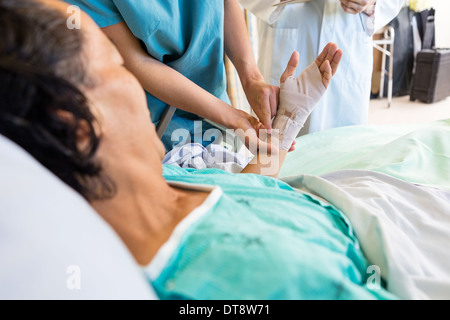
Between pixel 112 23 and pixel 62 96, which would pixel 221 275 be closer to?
pixel 62 96

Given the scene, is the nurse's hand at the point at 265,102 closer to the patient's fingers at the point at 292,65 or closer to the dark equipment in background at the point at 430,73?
the patient's fingers at the point at 292,65

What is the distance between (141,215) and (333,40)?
138 cm

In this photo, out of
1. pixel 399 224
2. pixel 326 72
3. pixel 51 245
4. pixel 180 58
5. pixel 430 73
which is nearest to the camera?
pixel 51 245

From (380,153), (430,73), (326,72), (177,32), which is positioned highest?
(177,32)

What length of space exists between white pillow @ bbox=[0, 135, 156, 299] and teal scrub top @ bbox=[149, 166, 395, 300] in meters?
0.09

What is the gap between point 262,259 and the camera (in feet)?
1.74

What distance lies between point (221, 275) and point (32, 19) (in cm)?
43

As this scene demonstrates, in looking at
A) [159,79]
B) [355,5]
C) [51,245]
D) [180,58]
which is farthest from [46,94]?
[355,5]

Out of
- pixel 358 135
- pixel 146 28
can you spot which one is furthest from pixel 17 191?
pixel 358 135

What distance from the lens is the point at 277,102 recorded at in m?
1.18

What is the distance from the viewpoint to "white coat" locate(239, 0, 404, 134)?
1651 millimetres

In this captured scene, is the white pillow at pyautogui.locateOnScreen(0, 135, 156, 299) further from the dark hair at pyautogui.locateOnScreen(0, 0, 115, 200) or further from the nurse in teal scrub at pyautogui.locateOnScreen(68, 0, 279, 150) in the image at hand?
the nurse in teal scrub at pyautogui.locateOnScreen(68, 0, 279, 150)

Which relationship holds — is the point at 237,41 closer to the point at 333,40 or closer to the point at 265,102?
the point at 265,102

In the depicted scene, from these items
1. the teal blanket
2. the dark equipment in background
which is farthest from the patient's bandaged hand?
the dark equipment in background
